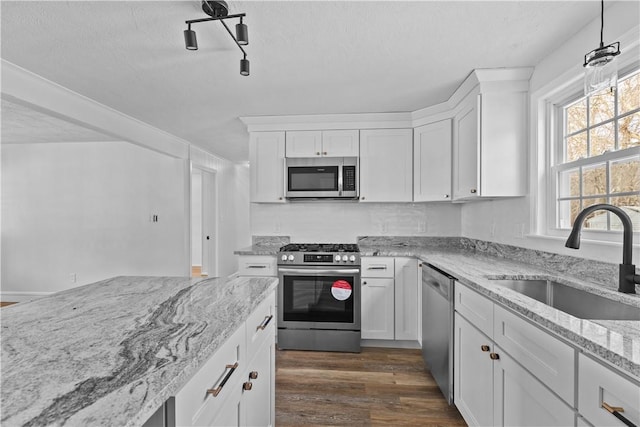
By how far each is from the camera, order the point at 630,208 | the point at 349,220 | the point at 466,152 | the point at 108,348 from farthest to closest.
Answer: the point at 349,220
the point at 466,152
the point at 630,208
the point at 108,348

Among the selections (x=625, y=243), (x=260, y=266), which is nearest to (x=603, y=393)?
(x=625, y=243)

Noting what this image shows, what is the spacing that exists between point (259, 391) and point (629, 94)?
2.33m

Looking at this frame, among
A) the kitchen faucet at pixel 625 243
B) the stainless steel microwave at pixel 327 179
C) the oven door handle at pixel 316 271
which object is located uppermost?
the stainless steel microwave at pixel 327 179

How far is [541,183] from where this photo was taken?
212 cm

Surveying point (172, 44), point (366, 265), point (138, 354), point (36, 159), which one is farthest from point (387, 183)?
point (36, 159)

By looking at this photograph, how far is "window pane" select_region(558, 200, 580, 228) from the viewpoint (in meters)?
1.94

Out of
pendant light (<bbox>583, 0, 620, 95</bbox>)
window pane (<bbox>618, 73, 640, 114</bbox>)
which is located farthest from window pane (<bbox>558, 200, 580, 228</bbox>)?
pendant light (<bbox>583, 0, 620, 95</bbox>)

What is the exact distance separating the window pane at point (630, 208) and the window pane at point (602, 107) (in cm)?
46

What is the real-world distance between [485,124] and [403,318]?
185 centimetres

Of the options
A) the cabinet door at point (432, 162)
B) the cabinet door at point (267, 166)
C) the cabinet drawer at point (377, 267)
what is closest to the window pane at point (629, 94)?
the cabinet door at point (432, 162)

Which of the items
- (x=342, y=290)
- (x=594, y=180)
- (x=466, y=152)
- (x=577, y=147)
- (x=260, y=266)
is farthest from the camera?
(x=260, y=266)

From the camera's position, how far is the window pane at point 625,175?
1502 mm

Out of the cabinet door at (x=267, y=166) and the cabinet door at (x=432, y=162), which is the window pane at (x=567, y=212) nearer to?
the cabinet door at (x=432, y=162)

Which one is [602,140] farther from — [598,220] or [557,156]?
[598,220]
